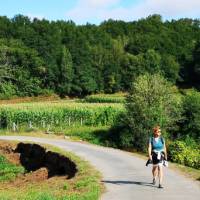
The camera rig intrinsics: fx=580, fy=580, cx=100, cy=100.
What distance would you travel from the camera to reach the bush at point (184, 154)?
32219 mm

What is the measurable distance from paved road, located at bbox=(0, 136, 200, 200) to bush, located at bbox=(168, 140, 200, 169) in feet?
11.0

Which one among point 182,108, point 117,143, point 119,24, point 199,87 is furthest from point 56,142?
point 119,24

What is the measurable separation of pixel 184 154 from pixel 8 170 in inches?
400

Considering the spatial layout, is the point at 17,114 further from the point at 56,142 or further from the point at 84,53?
the point at 84,53

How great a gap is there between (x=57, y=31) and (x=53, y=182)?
363ft

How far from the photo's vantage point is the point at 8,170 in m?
33.2

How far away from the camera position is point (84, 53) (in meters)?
127

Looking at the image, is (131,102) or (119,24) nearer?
(131,102)

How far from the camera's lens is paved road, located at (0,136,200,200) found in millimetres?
17828

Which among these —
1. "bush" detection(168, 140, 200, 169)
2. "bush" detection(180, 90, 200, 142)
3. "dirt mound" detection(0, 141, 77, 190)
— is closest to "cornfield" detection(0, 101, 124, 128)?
"dirt mound" detection(0, 141, 77, 190)

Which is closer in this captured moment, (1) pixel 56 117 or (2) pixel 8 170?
(2) pixel 8 170

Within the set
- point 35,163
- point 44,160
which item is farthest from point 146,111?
point 35,163

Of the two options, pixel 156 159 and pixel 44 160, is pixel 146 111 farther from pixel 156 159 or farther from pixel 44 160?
pixel 156 159

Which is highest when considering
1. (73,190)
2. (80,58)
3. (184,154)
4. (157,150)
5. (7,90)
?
(80,58)
